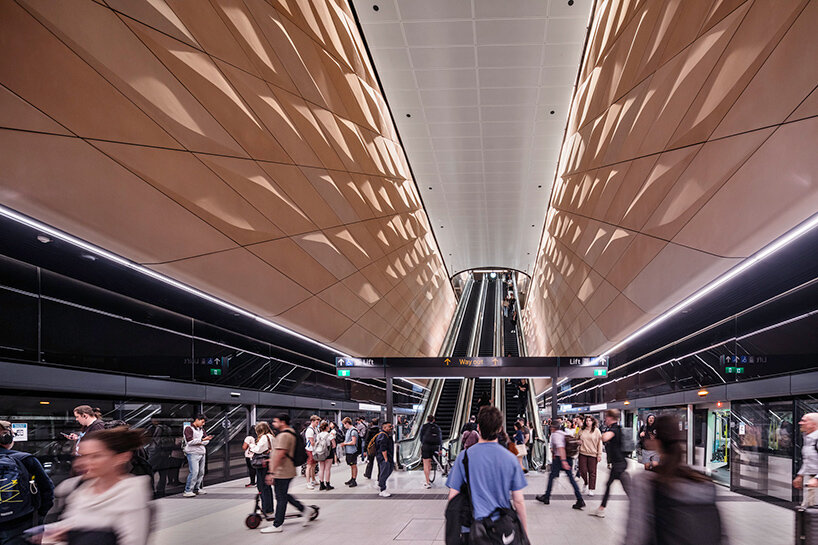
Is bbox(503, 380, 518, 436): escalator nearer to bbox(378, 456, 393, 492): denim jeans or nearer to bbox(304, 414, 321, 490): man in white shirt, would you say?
bbox(304, 414, 321, 490): man in white shirt

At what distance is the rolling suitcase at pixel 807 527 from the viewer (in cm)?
452

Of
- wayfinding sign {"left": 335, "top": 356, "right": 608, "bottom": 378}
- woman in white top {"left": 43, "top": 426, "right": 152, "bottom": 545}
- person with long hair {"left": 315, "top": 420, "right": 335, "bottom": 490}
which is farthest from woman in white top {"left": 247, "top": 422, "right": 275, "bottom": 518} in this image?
wayfinding sign {"left": 335, "top": 356, "right": 608, "bottom": 378}

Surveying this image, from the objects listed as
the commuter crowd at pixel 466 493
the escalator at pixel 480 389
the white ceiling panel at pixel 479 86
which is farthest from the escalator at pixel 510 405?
the commuter crowd at pixel 466 493

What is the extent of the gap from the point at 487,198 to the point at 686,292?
43.2ft

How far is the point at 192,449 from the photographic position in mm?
11859

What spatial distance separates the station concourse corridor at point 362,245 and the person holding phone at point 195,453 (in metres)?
0.06

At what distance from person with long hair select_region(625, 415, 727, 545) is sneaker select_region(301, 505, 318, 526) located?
265 inches

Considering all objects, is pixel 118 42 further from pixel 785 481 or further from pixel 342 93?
pixel 785 481

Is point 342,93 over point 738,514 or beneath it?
over

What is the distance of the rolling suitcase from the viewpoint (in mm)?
4516

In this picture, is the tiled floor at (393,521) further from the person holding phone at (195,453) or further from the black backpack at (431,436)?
the black backpack at (431,436)

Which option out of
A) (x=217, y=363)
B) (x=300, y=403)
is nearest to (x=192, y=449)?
(x=217, y=363)

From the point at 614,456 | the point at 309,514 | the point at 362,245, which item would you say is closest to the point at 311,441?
the point at 309,514

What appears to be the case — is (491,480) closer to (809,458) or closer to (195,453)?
(809,458)
